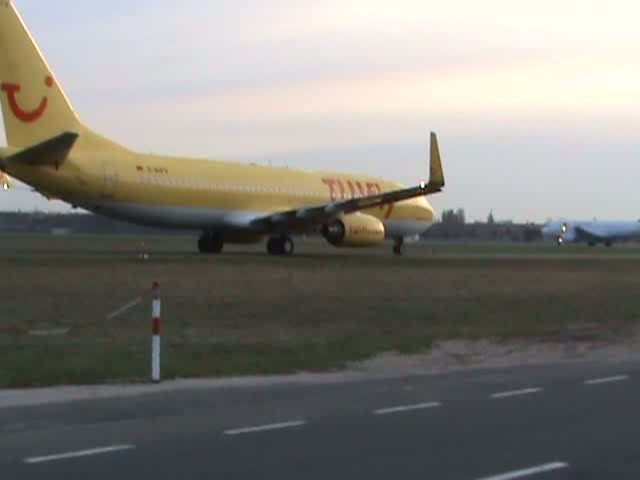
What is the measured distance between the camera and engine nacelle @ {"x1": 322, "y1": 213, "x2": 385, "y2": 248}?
4562 centimetres

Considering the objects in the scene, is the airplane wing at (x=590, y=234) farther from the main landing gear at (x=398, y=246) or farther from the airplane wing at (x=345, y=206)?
the airplane wing at (x=345, y=206)

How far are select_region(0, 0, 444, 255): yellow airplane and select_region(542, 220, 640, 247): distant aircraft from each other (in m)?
74.4

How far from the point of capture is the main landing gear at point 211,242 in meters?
49.0

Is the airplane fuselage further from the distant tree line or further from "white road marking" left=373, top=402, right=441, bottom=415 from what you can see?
the distant tree line

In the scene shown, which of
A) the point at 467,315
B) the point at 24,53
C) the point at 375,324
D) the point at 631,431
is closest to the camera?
the point at 631,431

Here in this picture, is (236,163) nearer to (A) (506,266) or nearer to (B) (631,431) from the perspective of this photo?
(A) (506,266)

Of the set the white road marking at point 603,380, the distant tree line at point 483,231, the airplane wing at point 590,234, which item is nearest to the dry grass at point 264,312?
the white road marking at point 603,380

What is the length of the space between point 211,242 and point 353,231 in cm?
676

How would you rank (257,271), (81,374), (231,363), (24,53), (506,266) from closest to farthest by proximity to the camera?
(81,374), (231,363), (257,271), (24,53), (506,266)

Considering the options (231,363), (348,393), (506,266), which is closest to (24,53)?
(506,266)

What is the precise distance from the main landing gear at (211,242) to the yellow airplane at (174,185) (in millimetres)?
40

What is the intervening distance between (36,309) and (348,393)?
1047cm

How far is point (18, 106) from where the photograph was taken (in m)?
39.7

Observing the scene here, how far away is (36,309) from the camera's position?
22.1 metres
